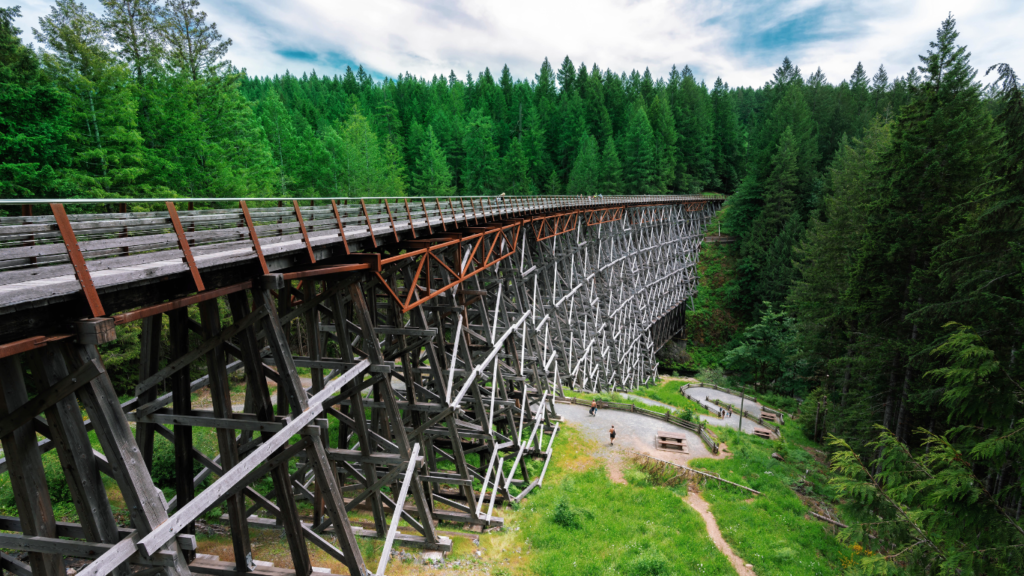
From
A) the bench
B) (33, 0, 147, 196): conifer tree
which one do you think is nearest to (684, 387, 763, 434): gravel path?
the bench

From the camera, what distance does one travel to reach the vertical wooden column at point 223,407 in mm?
6066

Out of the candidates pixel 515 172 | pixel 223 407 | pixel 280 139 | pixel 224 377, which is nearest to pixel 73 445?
pixel 223 407

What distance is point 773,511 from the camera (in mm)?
13297

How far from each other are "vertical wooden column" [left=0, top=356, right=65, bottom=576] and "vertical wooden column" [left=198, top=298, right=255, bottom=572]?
195cm

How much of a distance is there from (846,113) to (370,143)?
55154mm

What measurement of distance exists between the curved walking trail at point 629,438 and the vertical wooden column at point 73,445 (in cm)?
1311

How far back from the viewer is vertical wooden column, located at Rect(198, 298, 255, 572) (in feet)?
19.9

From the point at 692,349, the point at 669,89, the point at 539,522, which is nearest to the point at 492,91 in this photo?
the point at 669,89

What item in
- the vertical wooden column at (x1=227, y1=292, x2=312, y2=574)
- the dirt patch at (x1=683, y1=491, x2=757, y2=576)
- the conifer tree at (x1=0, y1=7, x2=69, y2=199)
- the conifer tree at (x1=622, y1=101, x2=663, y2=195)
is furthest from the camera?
the conifer tree at (x1=622, y1=101, x2=663, y2=195)

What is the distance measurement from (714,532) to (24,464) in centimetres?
1388

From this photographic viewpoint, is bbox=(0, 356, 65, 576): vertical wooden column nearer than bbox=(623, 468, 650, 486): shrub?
Yes

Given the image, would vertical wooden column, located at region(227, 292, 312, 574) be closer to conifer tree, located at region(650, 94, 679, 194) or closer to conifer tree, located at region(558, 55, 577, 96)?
conifer tree, located at region(650, 94, 679, 194)

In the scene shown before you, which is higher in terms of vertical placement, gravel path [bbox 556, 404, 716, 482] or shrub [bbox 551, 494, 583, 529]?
shrub [bbox 551, 494, 583, 529]

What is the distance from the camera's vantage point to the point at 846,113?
5203 cm
